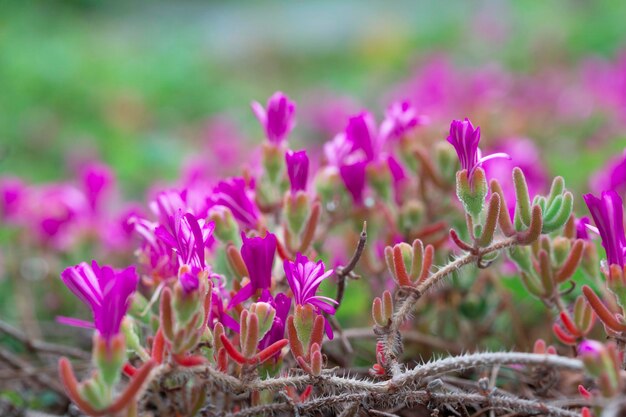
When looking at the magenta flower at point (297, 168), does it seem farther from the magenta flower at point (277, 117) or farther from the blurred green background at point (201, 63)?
the blurred green background at point (201, 63)

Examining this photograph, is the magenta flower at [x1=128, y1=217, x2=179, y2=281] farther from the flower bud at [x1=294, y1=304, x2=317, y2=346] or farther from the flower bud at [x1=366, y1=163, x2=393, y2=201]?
the flower bud at [x1=366, y1=163, x2=393, y2=201]

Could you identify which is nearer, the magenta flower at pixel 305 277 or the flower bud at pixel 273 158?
the magenta flower at pixel 305 277

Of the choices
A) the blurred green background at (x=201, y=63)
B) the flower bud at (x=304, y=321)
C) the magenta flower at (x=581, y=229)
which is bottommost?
the flower bud at (x=304, y=321)

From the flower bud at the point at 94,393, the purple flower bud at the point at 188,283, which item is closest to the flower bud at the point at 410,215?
the purple flower bud at the point at 188,283

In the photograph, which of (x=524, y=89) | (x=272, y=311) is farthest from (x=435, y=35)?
(x=272, y=311)

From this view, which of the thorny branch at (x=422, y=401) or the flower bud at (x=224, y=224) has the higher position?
the flower bud at (x=224, y=224)

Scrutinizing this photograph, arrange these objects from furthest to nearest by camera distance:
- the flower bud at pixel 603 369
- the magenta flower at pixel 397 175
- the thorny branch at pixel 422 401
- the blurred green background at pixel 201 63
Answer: the blurred green background at pixel 201 63
the magenta flower at pixel 397 175
the thorny branch at pixel 422 401
the flower bud at pixel 603 369

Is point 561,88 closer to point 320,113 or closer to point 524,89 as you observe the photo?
point 524,89

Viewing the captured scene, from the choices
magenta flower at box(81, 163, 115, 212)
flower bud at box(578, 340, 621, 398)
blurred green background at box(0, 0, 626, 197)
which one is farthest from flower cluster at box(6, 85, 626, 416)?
blurred green background at box(0, 0, 626, 197)
